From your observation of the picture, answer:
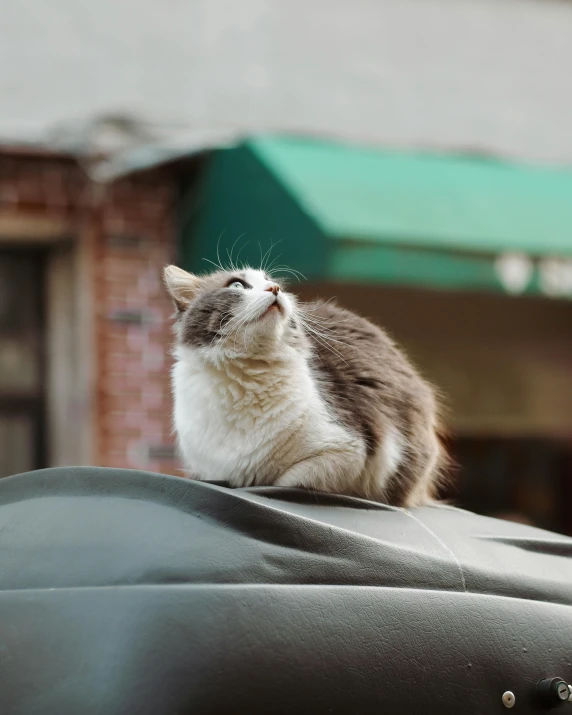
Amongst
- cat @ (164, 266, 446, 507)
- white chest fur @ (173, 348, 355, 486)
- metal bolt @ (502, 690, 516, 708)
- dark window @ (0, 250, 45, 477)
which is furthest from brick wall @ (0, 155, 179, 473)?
metal bolt @ (502, 690, 516, 708)

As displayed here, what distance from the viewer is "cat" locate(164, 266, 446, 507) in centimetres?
257

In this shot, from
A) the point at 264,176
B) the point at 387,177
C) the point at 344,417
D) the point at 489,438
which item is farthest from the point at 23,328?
the point at 344,417

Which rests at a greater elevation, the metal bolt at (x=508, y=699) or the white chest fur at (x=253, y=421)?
the white chest fur at (x=253, y=421)

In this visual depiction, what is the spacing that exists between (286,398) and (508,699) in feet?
3.07

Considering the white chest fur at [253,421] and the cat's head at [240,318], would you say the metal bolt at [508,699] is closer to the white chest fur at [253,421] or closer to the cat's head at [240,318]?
the white chest fur at [253,421]

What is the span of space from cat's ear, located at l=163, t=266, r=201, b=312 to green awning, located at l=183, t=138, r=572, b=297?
113 inches

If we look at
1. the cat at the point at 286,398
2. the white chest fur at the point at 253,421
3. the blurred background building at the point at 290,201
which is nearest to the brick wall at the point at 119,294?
the blurred background building at the point at 290,201

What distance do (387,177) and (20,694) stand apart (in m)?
5.40

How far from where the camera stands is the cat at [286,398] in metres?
2.57

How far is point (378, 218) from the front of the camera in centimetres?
611

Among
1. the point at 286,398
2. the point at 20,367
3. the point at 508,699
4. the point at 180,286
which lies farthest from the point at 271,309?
the point at 20,367

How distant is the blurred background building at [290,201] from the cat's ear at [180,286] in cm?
290

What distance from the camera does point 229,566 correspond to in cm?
177

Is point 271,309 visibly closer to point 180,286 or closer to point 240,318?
point 240,318
